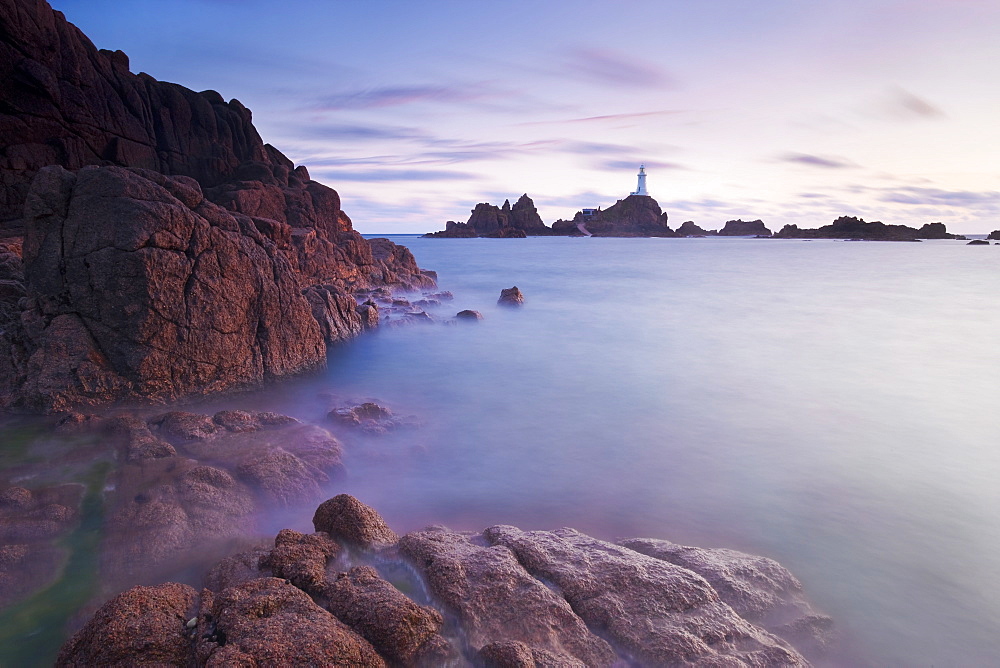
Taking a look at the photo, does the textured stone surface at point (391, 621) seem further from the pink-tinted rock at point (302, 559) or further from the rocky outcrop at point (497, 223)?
the rocky outcrop at point (497, 223)

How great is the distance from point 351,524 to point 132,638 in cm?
174

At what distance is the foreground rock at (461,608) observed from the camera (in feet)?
9.71

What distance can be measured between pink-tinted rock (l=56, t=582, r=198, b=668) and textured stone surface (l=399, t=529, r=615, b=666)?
1.68 meters

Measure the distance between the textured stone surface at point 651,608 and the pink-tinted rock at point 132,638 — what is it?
2.46 meters

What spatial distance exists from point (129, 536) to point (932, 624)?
23.8 feet

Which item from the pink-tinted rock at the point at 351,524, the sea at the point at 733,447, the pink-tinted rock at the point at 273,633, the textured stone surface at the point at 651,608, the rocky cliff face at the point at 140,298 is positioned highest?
the rocky cliff face at the point at 140,298

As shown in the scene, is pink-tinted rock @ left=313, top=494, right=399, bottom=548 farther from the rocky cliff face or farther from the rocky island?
the rocky cliff face

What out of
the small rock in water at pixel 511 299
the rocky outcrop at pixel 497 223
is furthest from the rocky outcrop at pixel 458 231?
the small rock in water at pixel 511 299

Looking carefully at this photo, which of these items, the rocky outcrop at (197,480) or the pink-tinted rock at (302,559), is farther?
the rocky outcrop at (197,480)

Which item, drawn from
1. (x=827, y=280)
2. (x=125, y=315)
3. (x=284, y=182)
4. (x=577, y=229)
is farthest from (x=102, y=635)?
(x=577, y=229)

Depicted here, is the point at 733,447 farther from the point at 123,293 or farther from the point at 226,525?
the point at 123,293

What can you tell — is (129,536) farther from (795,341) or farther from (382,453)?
(795,341)

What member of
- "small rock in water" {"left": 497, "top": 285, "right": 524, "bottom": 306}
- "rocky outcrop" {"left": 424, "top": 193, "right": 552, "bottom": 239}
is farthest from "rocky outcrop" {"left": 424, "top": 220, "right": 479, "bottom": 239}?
"small rock in water" {"left": 497, "top": 285, "right": 524, "bottom": 306}

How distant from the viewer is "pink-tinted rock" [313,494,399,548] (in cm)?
442
